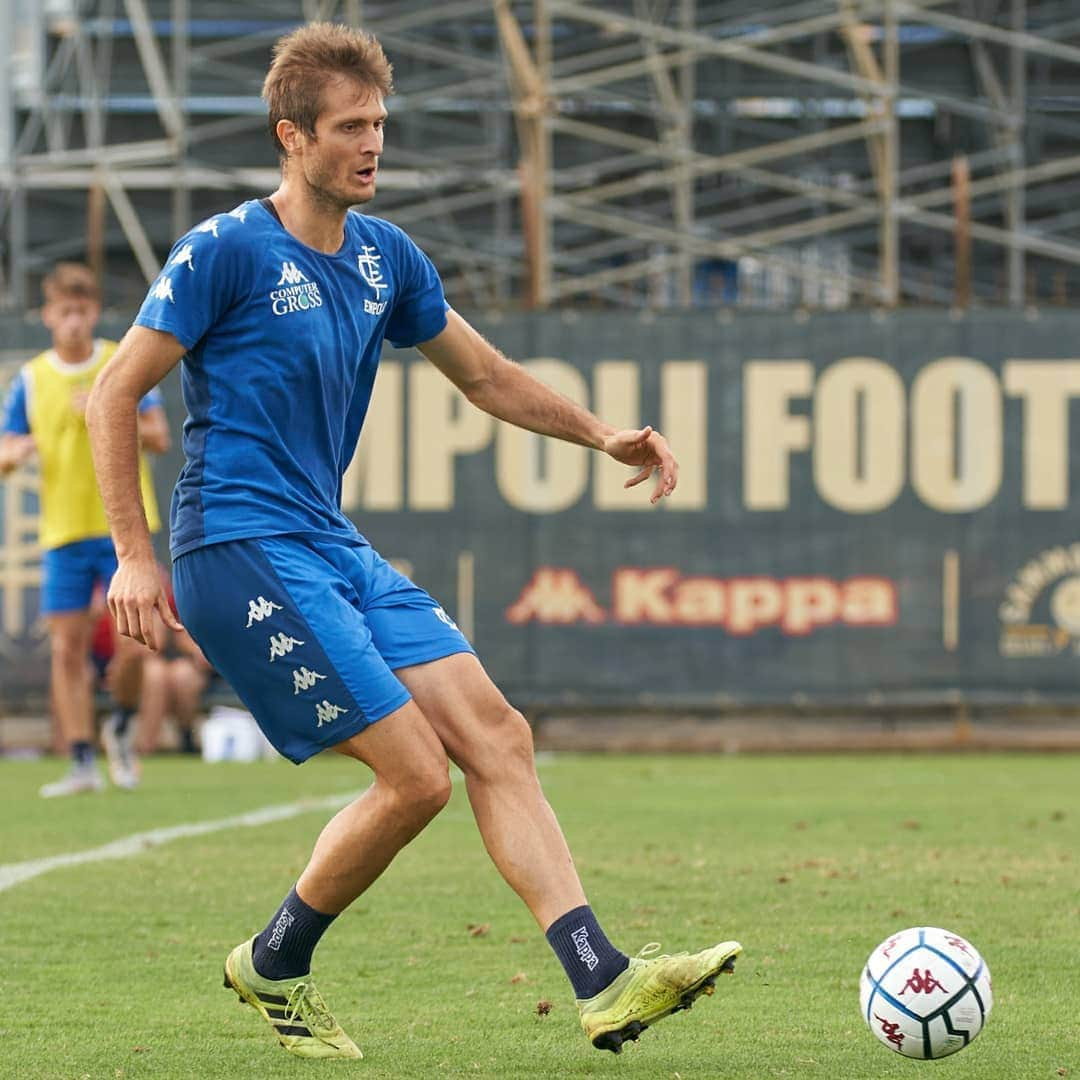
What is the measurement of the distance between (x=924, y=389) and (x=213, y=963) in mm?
9230

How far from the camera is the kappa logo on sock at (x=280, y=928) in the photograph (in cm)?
504

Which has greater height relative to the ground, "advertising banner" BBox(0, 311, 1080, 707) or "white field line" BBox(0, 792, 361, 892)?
"advertising banner" BBox(0, 311, 1080, 707)

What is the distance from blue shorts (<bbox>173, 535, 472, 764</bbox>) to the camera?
480 centimetres

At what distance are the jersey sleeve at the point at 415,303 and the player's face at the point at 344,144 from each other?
0.36m

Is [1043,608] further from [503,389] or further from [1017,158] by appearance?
[1017,158]

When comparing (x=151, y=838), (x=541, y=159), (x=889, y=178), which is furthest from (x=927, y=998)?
(x=889, y=178)

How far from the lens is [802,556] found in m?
14.4

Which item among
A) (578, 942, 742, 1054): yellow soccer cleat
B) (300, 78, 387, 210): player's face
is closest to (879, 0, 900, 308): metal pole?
(300, 78, 387, 210): player's face

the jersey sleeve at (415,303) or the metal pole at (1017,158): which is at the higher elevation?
the metal pole at (1017,158)

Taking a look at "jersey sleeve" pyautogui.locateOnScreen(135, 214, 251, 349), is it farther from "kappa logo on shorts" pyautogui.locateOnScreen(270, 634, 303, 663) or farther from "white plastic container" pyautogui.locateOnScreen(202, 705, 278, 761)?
"white plastic container" pyautogui.locateOnScreen(202, 705, 278, 761)

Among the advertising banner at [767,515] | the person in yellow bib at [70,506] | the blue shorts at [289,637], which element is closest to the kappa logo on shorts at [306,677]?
the blue shorts at [289,637]

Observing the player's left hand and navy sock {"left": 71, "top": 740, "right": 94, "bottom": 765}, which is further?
navy sock {"left": 71, "top": 740, "right": 94, "bottom": 765}

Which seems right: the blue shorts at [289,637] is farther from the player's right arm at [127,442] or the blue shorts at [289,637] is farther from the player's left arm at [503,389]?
the player's left arm at [503,389]

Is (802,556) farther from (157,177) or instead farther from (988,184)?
(157,177)
